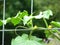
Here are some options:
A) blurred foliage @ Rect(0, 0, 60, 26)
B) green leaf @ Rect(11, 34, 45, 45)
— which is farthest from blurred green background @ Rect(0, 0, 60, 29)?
green leaf @ Rect(11, 34, 45, 45)

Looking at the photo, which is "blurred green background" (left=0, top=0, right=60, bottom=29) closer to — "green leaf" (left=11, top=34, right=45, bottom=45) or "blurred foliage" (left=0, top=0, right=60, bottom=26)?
"blurred foliage" (left=0, top=0, right=60, bottom=26)

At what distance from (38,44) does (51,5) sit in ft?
4.10

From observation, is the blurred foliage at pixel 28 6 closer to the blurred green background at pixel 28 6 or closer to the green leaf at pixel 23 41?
the blurred green background at pixel 28 6

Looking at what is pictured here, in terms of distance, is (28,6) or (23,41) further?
(28,6)

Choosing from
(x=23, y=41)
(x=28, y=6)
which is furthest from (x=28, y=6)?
(x=23, y=41)

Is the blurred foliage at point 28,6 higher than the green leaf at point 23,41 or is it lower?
higher

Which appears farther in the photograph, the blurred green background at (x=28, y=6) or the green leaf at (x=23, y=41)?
the blurred green background at (x=28, y=6)

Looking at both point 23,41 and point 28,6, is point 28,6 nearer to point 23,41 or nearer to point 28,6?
point 28,6

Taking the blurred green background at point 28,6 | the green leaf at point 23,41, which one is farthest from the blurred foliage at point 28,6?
the green leaf at point 23,41

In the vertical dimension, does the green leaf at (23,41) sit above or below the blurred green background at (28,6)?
below

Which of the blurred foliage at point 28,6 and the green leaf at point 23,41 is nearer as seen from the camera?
the green leaf at point 23,41

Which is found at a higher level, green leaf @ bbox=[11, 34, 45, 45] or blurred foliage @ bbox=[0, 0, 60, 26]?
blurred foliage @ bbox=[0, 0, 60, 26]

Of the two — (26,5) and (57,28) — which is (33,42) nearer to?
(57,28)

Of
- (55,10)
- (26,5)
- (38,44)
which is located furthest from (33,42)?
(26,5)
